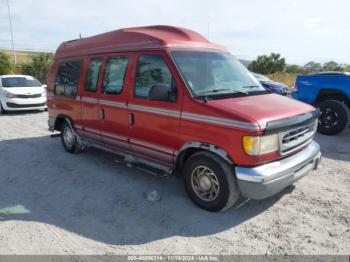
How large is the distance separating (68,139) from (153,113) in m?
3.13

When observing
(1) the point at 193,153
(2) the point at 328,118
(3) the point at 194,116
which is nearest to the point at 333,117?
(2) the point at 328,118

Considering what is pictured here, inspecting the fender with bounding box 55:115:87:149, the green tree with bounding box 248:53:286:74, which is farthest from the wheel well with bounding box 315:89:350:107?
the green tree with bounding box 248:53:286:74

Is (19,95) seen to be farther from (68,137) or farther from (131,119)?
(131,119)

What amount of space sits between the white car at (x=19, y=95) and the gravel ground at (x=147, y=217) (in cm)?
667

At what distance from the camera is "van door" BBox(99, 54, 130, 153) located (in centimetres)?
508

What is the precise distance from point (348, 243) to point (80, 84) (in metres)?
5.06

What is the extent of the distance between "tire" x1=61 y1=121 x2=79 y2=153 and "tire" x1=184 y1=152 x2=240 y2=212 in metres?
3.30

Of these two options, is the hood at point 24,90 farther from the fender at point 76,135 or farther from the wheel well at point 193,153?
the wheel well at point 193,153

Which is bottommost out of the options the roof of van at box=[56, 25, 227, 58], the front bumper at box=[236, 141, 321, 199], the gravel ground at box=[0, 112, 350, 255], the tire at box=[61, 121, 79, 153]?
the gravel ground at box=[0, 112, 350, 255]

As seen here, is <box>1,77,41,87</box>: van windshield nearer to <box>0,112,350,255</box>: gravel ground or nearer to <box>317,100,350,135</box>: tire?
<box>0,112,350,255</box>: gravel ground

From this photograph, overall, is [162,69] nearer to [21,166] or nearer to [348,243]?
[348,243]

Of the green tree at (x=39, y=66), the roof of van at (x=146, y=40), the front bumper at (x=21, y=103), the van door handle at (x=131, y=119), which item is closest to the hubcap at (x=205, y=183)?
the van door handle at (x=131, y=119)

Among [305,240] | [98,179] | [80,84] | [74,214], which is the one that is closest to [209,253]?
[305,240]

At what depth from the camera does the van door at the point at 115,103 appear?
5.08 m
